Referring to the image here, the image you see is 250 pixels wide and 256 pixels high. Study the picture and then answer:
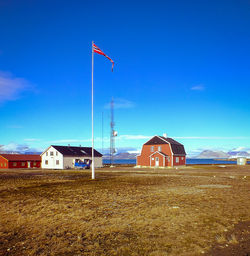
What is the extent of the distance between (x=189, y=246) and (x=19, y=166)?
7479 centimetres

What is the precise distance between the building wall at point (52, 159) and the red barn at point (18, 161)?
8.82 metres

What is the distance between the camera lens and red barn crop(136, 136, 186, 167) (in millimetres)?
63719

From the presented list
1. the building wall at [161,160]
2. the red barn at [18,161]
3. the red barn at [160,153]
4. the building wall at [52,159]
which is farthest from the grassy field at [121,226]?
the red barn at [18,161]

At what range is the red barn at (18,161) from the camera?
235 ft

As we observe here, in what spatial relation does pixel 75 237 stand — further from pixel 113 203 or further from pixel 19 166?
pixel 19 166

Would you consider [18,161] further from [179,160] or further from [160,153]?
[179,160]

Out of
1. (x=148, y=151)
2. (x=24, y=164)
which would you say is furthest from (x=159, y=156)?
(x=24, y=164)

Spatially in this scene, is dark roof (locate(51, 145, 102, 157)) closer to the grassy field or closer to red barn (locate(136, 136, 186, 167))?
red barn (locate(136, 136, 186, 167))

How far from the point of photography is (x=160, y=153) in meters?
63.9

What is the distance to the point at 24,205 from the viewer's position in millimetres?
12281

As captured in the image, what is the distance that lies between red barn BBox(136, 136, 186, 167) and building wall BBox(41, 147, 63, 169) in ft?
69.5

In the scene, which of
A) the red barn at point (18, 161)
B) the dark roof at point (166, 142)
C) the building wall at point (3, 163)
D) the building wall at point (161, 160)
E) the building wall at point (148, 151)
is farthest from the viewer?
the red barn at point (18, 161)

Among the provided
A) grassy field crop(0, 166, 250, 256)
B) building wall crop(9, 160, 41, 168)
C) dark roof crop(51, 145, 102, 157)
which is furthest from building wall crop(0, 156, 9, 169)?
Result: grassy field crop(0, 166, 250, 256)

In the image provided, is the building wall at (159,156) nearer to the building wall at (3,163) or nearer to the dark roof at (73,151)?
the dark roof at (73,151)
